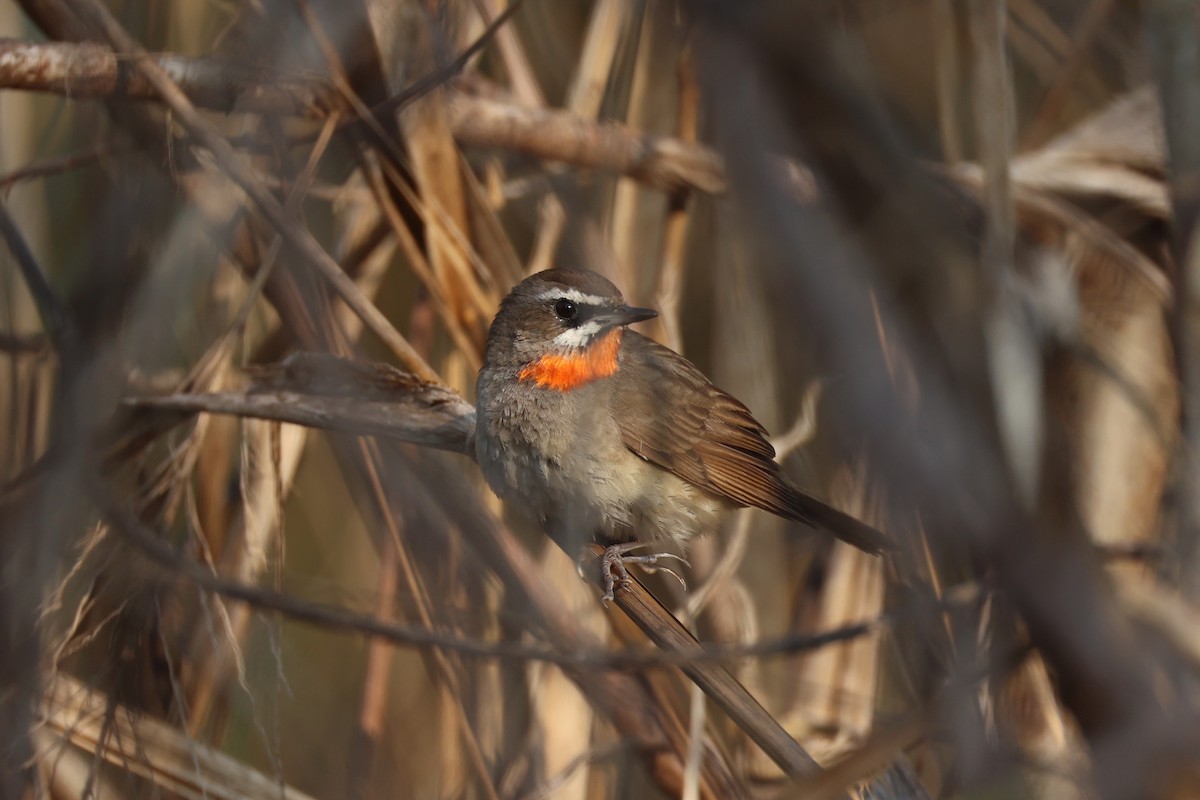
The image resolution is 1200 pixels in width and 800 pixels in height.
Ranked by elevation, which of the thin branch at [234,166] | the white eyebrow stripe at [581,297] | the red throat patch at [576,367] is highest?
the thin branch at [234,166]

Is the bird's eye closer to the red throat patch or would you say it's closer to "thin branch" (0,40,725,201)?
the red throat patch

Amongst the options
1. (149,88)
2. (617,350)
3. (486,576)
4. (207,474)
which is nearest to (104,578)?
(207,474)

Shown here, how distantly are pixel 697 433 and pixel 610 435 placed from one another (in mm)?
455

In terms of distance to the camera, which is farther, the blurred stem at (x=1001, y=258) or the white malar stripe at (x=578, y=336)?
the white malar stripe at (x=578, y=336)

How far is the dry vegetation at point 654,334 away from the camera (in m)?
2.26

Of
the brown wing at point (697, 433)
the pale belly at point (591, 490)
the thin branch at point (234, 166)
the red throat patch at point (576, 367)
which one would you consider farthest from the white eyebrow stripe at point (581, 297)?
the thin branch at point (234, 166)

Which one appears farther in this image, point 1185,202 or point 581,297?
point 581,297

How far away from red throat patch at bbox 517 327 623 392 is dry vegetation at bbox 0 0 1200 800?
1.05 ft

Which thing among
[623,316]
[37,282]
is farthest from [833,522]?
[37,282]

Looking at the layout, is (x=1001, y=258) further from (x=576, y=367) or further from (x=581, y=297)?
(x=576, y=367)

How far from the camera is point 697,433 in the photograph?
14.2 ft

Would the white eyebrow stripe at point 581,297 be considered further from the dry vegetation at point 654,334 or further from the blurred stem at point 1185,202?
the blurred stem at point 1185,202

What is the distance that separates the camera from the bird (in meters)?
3.78

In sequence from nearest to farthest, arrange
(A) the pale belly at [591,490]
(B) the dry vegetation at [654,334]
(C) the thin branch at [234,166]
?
(B) the dry vegetation at [654,334] < (C) the thin branch at [234,166] < (A) the pale belly at [591,490]
